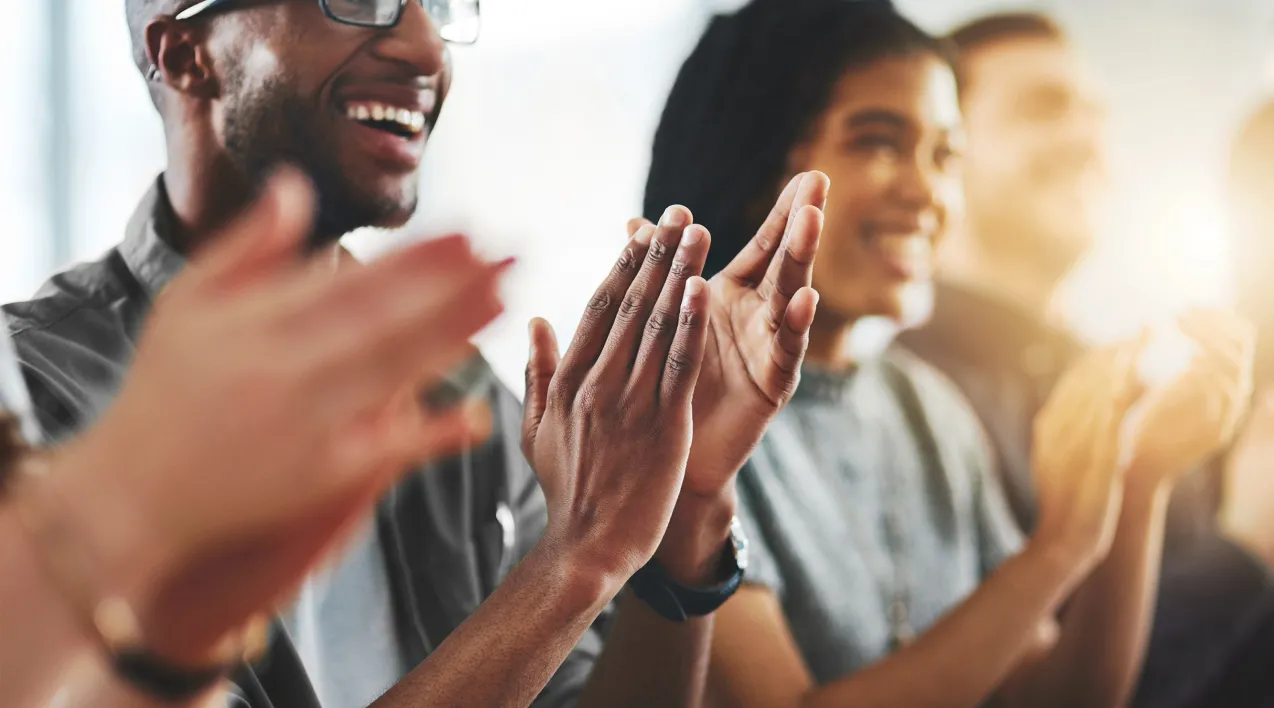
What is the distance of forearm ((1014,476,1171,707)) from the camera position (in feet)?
4.43

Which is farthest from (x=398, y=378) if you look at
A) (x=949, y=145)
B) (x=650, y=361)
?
(x=949, y=145)

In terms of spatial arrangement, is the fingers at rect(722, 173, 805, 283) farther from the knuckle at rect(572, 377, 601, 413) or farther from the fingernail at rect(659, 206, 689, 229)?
the knuckle at rect(572, 377, 601, 413)

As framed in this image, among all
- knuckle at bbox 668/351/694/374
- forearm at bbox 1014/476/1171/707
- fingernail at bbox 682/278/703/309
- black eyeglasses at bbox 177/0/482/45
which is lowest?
forearm at bbox 1014/476/1171/707

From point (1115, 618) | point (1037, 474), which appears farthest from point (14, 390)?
point (1115, 618)

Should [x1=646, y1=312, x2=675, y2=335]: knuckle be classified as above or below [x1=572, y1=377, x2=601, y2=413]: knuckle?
above

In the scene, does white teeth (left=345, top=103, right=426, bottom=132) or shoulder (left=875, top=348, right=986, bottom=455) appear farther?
shoulder (left=875, top=348, right=986, bottom=455)

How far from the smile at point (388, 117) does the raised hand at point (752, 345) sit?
32 cm

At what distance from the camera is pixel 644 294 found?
748 millimetres

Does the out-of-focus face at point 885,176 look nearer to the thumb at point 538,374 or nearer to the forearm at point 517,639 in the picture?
the thumb at point 538,374

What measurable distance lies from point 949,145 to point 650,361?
0.75 meters

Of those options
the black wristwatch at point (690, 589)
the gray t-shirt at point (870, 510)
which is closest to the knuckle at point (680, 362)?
the black wristwatch at point (690, 589)

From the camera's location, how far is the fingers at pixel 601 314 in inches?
30.3

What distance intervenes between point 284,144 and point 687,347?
0.41 meters

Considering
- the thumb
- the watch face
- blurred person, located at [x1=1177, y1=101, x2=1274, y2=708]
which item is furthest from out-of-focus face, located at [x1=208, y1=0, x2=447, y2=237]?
blurred person, located at [x1=1177, y1=101, x2=1274, y2=708]
